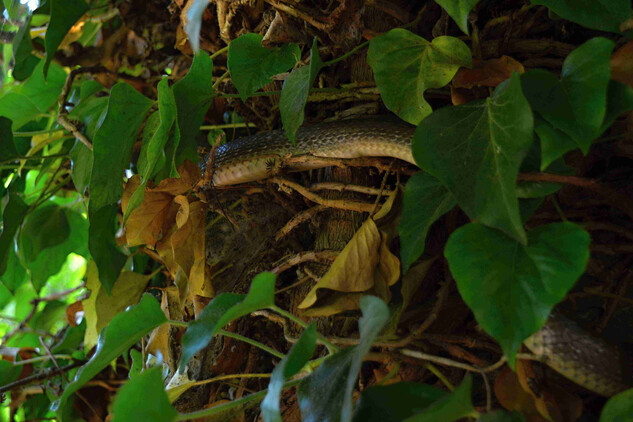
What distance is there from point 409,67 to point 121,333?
44 cm

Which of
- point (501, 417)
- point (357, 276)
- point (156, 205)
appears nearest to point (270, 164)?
point (156, 205)

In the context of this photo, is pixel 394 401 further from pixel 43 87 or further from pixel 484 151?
pixel 43 87

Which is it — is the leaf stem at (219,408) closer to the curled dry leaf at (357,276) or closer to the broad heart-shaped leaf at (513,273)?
the curled dry leaf at (357,276)

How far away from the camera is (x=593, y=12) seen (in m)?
0.53

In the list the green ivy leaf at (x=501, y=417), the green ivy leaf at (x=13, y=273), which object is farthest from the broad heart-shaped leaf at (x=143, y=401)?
the green ivy leaf at (x=13, y=273)

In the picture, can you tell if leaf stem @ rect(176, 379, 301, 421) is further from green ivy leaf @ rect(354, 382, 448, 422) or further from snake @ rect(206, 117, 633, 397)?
snake @ rect(206, 117, 633, 397)

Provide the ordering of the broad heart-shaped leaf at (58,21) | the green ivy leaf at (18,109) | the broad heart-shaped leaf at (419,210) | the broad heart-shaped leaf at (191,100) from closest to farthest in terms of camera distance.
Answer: the broad heart-shaped leaf at (419,210) → the broad heart-shaped leaf at (191,100) → the broad heart-shaped leaf at (58,21) → the green ivy leaf at (18,109)

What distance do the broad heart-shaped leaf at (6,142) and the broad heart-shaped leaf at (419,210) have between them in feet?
2.52

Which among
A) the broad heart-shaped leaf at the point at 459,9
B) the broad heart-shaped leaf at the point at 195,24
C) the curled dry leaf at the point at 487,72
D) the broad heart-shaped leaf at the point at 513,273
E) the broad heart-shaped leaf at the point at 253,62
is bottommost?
the broad heart-shaped leaf at the point at 513,273

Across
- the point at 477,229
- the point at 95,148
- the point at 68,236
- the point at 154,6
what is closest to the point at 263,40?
A: the point at 95,148

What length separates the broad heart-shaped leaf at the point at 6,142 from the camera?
3.10ft

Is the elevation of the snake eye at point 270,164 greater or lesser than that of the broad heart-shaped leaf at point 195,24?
lesser

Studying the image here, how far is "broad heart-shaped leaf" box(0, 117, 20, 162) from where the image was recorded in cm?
95

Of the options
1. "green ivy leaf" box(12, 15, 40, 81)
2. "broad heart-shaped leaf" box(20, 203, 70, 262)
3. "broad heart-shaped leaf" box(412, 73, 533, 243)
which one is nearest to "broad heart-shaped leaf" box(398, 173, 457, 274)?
"broad heart-shaped leaf" box(412, 73, 533, 243)
